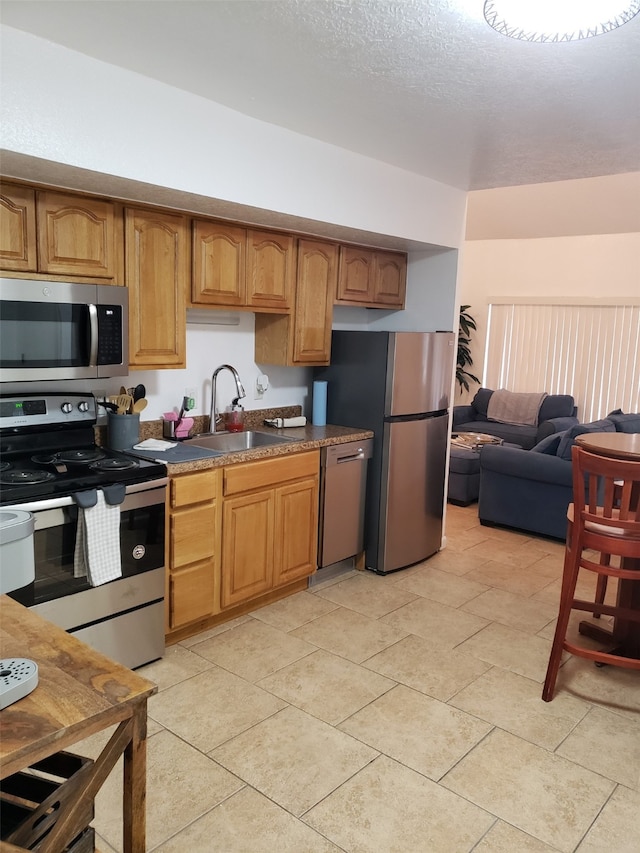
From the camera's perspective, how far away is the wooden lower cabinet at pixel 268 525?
11.0 ft

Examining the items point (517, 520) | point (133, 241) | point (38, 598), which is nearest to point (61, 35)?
point (133, 241)

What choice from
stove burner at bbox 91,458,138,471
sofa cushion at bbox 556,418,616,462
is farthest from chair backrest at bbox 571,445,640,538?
sofa cushion at bbox 556,418,616,462

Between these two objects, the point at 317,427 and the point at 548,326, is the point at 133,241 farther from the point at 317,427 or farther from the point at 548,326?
the point at 548,326

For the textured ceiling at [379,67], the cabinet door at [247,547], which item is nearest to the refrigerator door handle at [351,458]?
the cabinet door at [247,547]

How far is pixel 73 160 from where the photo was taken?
238 cm

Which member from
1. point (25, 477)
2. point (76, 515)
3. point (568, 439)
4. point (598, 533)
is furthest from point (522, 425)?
point (25, 477)

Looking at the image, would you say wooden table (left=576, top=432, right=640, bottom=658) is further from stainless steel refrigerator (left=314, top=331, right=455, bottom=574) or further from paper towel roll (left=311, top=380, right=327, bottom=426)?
paper towel roll (left=311, top=380, right=327, bottom=426)

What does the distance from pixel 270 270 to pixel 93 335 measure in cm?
123

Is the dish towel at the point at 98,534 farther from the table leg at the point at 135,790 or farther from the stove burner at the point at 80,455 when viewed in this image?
the table leg at the point at 135,790

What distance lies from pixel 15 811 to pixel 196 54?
2.33 metres

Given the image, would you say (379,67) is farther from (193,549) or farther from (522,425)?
(522,425)

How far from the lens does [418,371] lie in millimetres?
4145

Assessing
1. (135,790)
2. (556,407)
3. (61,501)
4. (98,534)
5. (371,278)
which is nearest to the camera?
(135,790)

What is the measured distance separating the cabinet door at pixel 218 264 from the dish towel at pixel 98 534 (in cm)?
116
